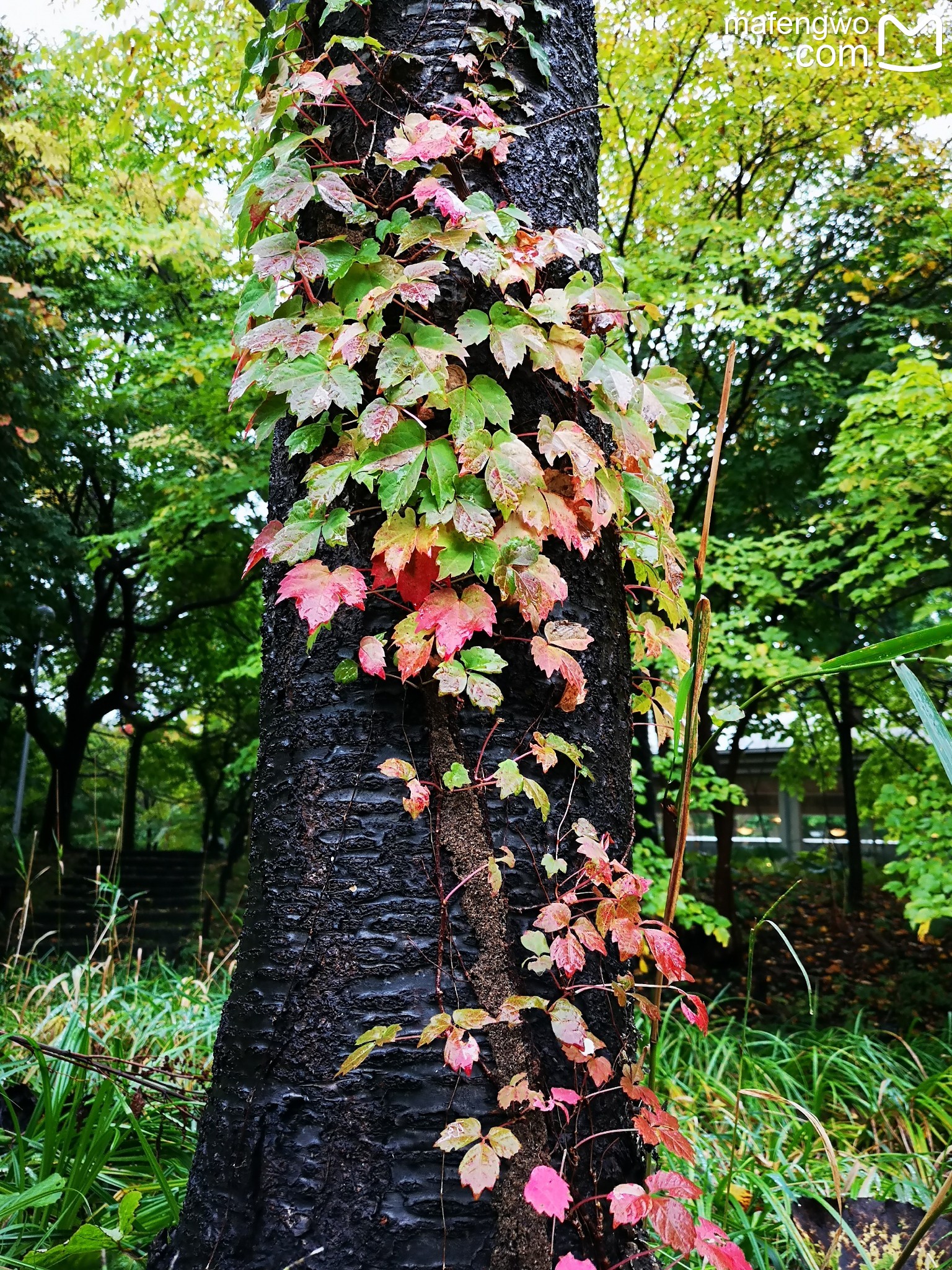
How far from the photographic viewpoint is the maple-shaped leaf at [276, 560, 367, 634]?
1.12m

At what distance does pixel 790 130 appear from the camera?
521 centimetres

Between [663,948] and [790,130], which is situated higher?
[790,130]

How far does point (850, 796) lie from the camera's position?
8016mm

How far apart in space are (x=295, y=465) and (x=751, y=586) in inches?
164

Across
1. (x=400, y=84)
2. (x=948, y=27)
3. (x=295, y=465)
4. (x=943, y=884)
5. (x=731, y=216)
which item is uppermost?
(x=948, y=27)

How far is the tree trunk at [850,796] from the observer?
7.45m

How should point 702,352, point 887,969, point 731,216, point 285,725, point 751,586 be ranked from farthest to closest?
point 887,969
point 702,352
point 731,216
point 751,586
point 285,725

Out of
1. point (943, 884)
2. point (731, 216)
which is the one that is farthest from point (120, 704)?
point (943, 884)

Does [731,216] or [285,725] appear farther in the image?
[731,216]

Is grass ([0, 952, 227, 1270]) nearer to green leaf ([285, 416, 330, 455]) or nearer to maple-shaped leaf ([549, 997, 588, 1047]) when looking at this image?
maple-shaped leaf ([549, 997, 588, 1047])

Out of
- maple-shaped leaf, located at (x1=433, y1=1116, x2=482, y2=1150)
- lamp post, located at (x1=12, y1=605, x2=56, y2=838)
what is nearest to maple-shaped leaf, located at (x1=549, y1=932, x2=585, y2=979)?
maple-shaped leaf, located at (x1=433, y1=1116, x2=482, y2=1150)

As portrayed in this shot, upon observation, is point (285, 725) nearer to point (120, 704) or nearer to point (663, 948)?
point (663, 948)

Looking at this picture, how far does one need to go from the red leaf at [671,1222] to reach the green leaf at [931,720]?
0.76 metres

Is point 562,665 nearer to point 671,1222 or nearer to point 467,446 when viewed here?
A: point 467,446
